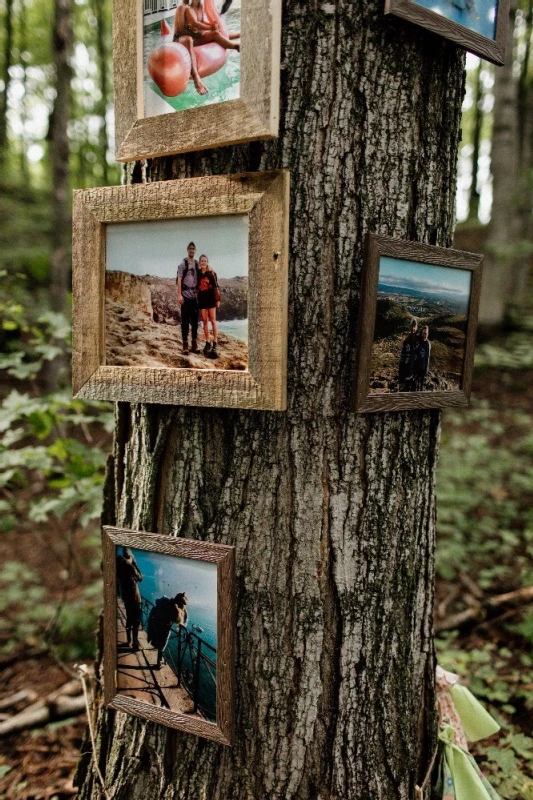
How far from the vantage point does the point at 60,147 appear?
566 cm

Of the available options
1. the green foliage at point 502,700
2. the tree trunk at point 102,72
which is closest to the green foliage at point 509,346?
the green foliage at point 502,700

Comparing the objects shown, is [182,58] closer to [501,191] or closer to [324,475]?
[324,475]

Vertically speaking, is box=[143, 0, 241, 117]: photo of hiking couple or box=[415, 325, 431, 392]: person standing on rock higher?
box=[143, 0, 241, 117]: photo of hiking couple

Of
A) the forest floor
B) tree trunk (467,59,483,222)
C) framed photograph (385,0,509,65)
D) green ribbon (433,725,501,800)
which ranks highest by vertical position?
tree trunk (467,59,483,222)

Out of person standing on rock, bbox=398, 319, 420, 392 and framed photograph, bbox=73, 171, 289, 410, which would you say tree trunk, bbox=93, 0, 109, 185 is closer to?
framed photograph, bbox=73, 171, 289, 410

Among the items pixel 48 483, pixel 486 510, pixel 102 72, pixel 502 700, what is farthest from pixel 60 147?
pixel 102 72

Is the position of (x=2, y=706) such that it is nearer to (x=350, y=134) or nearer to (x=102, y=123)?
(x=350, y=134)

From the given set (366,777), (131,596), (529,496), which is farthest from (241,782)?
(529,496)

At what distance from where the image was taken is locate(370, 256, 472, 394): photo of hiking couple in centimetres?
117

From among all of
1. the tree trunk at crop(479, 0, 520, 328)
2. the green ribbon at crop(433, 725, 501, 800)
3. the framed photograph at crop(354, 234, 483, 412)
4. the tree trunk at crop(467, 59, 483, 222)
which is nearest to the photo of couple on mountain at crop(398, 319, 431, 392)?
the framed photograph at crop(354, 234, 483, 412)

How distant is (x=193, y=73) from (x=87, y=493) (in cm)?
182

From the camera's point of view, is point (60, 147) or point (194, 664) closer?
point (194, 664)

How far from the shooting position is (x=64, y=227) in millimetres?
5891

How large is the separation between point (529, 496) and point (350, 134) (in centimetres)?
420
